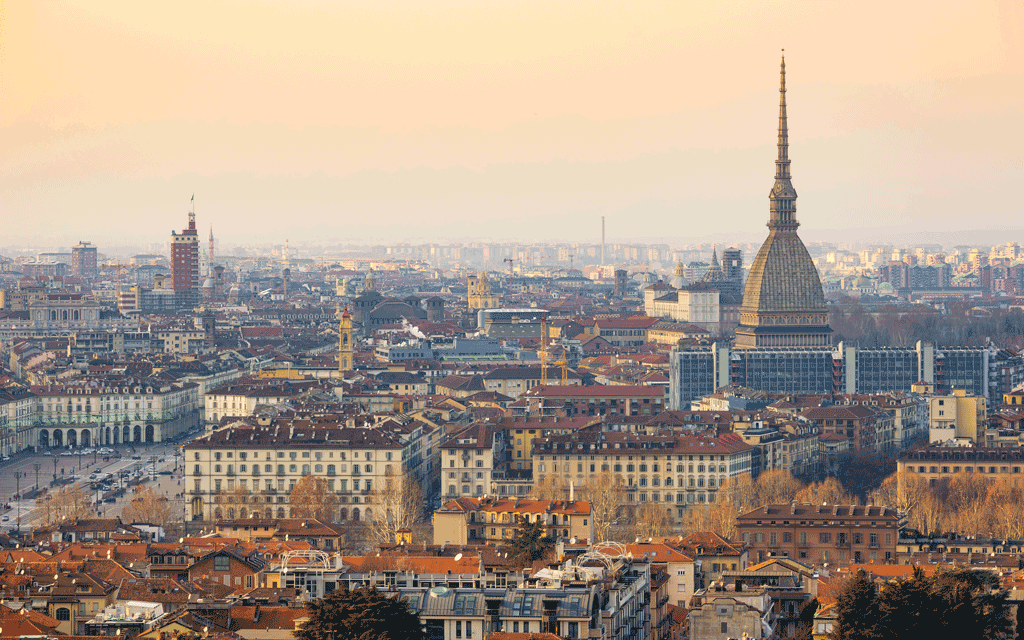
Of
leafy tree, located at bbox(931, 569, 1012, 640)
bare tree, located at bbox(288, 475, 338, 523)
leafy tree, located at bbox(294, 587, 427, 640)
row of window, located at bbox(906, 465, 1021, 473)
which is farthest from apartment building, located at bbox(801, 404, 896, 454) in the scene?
leafy tree, located at bbox(294, 587, 427, 640)

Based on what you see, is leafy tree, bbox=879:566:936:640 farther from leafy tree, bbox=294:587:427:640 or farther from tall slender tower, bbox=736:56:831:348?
tall slender tower, bbox=736:56:831:348

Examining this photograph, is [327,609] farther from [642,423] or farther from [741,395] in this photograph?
[741,395]

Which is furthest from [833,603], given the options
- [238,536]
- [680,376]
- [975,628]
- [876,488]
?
[680,376]

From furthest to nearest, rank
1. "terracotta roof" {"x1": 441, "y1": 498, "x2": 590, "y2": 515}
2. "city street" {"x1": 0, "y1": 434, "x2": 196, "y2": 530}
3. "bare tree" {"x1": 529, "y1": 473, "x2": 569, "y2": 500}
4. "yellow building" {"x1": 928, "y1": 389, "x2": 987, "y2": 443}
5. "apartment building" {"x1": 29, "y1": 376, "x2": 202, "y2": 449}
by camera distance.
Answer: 1. "apartment building" {"x1": 29, "y1": 376, "x2": 202, "y2": 449}
2. "yellow building" {"x1": 928, "y1": 389, "x2": 987, "y2": 443}
3. "city street" {"x1": 0, "y1": 434, "x2": 196, "y2": 530}
4. "bare tree" {"x1": 529, "y1": 473, "x2": 569, "y2": 500}
5. "terracotta roof" {"x1": 441, "y1": 498, "x2": 590, "y2": 515}

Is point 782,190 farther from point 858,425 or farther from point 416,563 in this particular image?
point 416,563

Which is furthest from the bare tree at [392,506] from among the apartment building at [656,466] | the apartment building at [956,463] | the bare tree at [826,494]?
the apartment building at [956,463]

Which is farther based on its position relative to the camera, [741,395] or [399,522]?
[741,395]

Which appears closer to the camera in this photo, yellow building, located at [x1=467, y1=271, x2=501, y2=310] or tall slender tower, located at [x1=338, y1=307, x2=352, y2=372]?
tall slender tower, located at [x1=338, y1=307, x2=352, y2=372]

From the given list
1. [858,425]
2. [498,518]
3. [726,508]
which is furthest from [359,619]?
[858,425]
